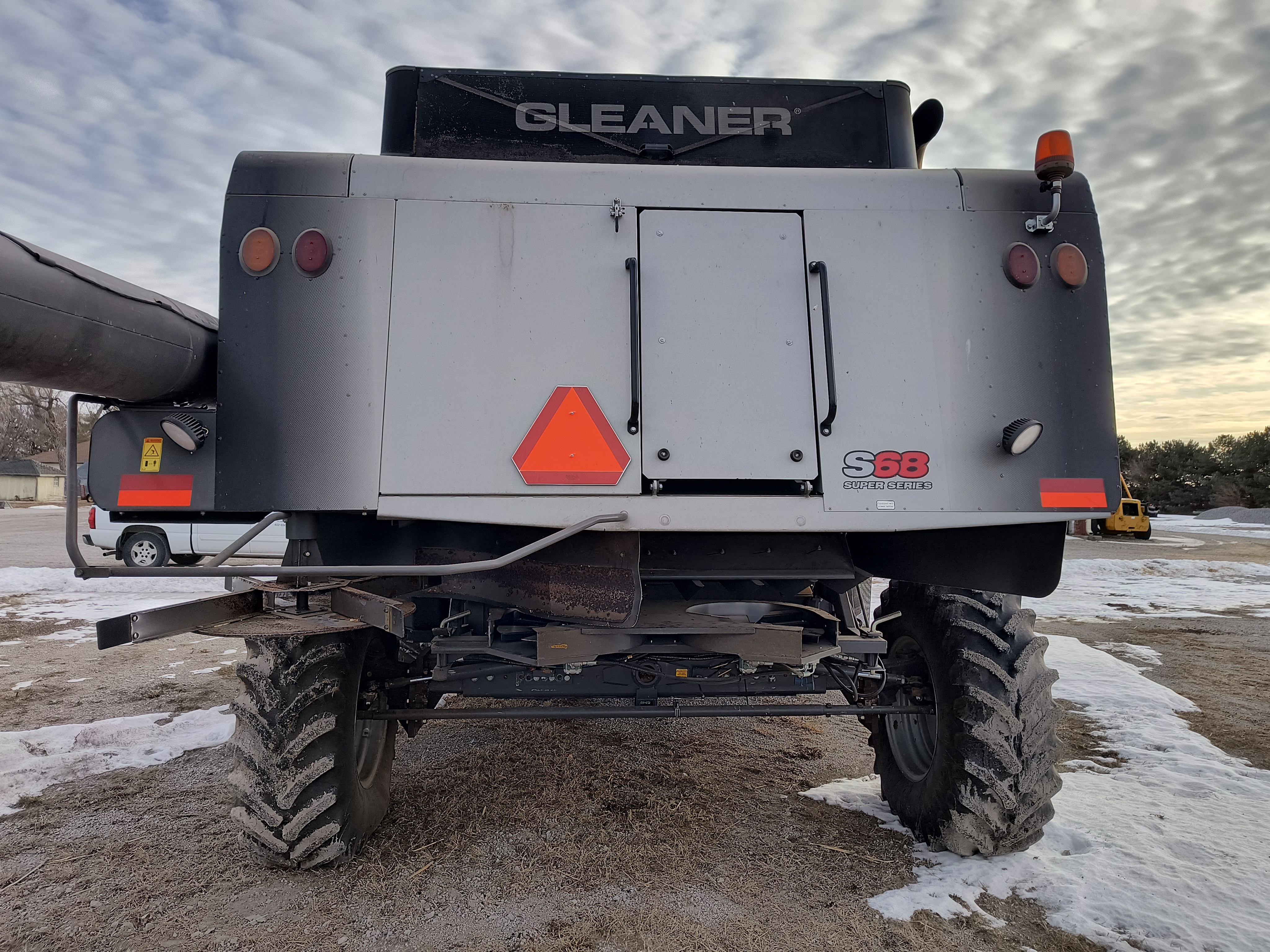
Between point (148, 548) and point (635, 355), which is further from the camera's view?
point (148, 548)

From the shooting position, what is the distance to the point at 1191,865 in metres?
3.19

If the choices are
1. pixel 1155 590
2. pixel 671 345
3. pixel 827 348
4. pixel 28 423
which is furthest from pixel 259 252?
pixel 28 423

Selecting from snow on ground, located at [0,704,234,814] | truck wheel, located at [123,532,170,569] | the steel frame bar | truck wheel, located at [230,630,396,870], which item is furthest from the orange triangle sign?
truck wheel, located at [123,532,170,569]

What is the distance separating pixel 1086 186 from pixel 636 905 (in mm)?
3265

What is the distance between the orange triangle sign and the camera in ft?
8.82

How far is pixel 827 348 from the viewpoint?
2814 mm

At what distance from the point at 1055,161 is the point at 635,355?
1637 millimetres

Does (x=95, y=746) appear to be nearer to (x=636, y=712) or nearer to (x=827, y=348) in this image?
(x=636, y=712)

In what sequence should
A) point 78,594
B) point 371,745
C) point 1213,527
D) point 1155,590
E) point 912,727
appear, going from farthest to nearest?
1. point 1213,527
2. point 1155,590
3. point 78,594
4. point 912,727
5. point 371,745

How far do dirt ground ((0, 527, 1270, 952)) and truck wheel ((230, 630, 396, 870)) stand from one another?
20 cm

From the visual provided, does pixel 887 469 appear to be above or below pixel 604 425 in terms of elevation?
below

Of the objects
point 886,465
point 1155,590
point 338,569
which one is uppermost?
point 886,465

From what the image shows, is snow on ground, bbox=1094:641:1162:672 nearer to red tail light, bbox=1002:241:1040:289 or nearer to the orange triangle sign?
red tail light, bbox=1002:241:1040:289

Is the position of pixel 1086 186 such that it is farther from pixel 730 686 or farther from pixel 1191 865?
pixel 1191 865
